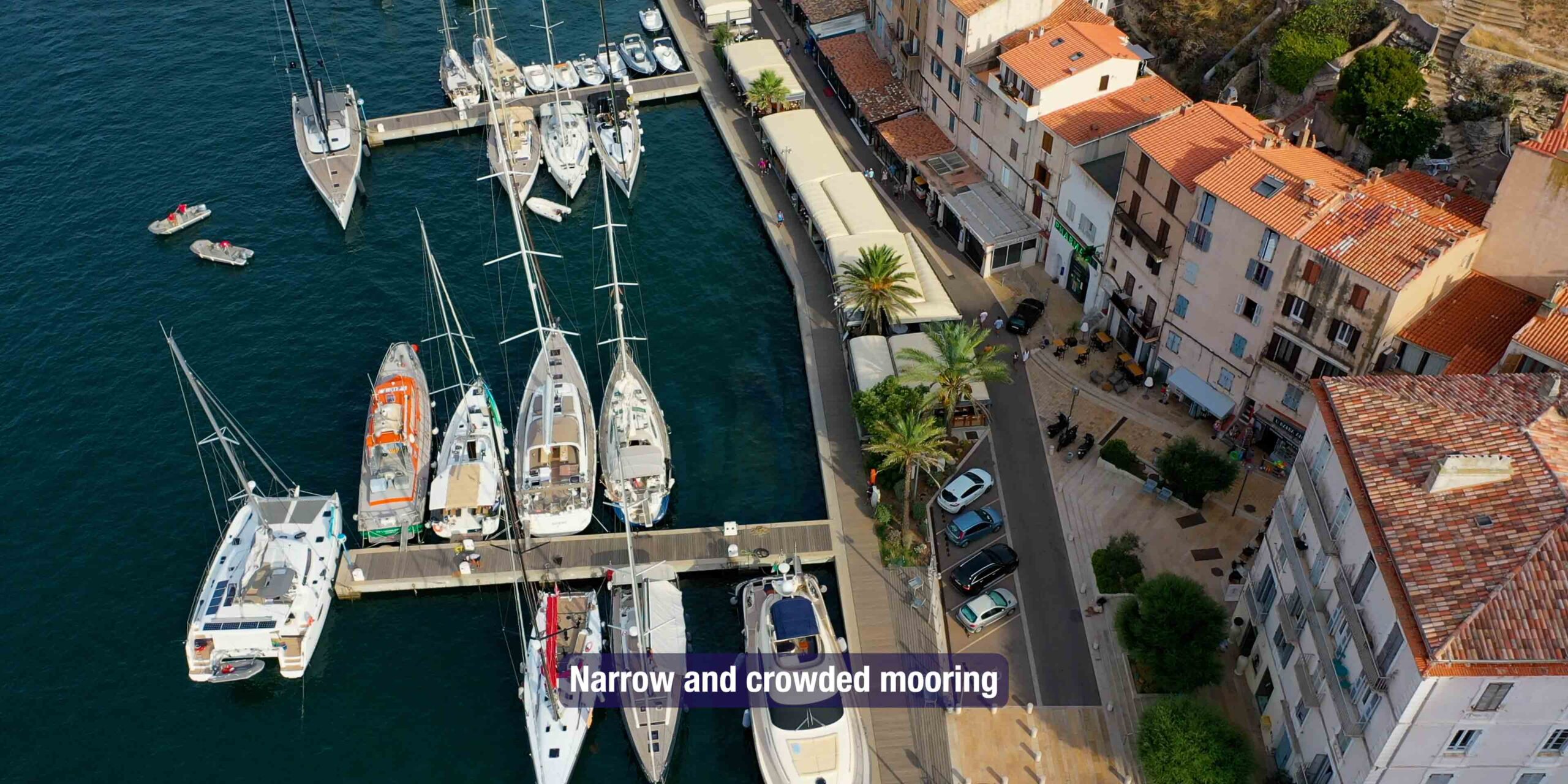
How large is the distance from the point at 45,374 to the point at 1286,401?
80258 millimetres

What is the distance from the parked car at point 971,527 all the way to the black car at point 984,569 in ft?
5.21

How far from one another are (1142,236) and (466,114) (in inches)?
2477

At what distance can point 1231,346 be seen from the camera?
6712 centimetres

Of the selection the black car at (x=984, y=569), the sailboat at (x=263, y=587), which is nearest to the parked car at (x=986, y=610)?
the black car at (x=984, y=569)

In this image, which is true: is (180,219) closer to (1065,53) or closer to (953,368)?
(953,368)

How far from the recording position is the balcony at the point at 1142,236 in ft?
226

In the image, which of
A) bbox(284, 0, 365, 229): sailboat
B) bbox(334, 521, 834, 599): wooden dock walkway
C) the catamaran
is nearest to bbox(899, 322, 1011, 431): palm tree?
bbox(334, 521, 834, 599): wooden dock walkway

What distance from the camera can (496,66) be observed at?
4134 inches

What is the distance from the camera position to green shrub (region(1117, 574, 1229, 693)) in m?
54.5

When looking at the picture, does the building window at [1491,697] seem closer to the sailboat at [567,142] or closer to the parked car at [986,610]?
the parked car at [986,610]

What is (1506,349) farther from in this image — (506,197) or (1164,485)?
(506,197)

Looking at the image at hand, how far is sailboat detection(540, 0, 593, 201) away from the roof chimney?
69.4m

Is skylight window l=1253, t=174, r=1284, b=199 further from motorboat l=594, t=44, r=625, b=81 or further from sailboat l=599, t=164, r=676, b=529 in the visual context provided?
motorboat l=594, t=44, r=625, b=81

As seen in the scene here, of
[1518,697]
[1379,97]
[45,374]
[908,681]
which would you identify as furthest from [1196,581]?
[45,374]
